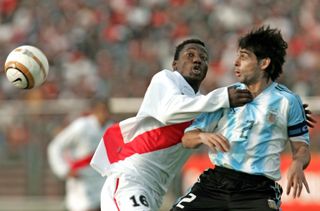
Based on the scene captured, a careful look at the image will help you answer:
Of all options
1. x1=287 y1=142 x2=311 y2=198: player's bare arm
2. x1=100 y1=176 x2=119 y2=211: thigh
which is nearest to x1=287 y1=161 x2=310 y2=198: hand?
x1=287 y1=142 x2=311 y2=198: player's bare arm

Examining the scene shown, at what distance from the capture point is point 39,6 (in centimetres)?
2205

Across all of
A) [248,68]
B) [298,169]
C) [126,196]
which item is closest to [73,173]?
[126,196]

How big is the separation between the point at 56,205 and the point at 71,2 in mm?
6554

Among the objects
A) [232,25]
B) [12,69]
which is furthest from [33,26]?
[12,69]

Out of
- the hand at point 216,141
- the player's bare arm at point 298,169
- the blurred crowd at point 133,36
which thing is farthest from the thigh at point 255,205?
the blurred crowd at point 133,36

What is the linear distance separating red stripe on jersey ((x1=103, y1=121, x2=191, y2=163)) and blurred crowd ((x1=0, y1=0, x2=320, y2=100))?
1014 cm

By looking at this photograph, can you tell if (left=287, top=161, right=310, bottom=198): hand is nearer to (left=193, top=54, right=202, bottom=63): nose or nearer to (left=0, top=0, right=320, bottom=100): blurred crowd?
(left=193, top=54, right=202, bottom=63): nose

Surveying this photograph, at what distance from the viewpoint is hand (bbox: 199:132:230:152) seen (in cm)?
641

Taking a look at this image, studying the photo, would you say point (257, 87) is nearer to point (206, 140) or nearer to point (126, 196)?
point (206, 140)

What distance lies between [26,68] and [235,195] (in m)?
2.43

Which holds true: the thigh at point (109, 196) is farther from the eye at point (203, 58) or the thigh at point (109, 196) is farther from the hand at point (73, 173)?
the hand at point (73, 173)

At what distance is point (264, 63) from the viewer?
7004mm

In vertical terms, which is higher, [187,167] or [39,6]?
[39,6]

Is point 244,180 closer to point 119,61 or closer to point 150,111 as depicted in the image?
point 150,111
